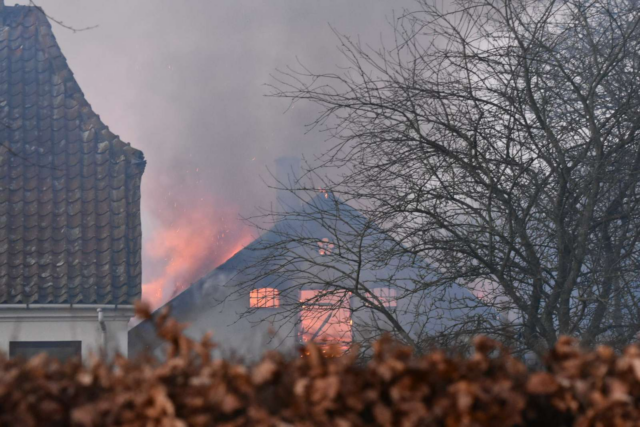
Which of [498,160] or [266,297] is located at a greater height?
[498,160]

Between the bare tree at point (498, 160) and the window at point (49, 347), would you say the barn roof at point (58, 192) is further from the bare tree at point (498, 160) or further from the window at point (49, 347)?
the bare tree at point (498, 160)

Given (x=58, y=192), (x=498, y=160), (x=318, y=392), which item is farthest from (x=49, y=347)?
(x=318, y=392)

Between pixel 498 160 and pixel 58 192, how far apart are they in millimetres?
5400

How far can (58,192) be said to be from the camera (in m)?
7.90

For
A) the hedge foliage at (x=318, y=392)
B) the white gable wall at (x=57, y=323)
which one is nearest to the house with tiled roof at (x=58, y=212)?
the white gable wall at (x=57, y=323)

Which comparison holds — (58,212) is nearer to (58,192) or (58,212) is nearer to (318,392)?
(58,192)

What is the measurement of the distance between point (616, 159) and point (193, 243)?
18.4m

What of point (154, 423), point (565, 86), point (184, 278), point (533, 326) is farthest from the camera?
point (184, 278)

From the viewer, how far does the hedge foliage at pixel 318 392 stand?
4.99ft

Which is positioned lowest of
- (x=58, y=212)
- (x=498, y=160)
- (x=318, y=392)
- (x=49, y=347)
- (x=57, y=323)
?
(x=318, y=392)

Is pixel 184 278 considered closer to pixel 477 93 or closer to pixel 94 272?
pixel 94 272

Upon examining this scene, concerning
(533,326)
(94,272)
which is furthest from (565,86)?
(94,272)

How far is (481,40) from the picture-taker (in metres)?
5.04

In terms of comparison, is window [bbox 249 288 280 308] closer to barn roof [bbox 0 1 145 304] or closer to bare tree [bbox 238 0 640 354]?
bare tree [bbox 238 0 640 354]
